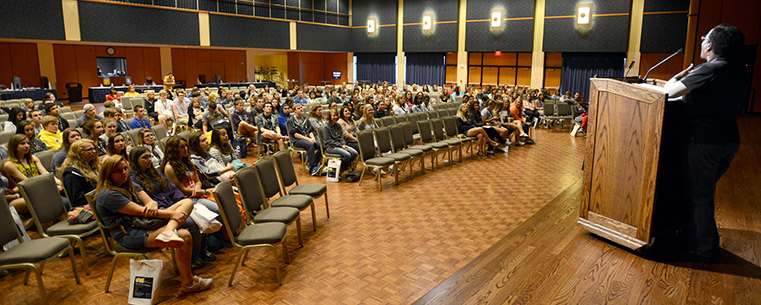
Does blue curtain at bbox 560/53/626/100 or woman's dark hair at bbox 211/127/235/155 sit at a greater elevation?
blue curtain at bbox 560/53/626/100

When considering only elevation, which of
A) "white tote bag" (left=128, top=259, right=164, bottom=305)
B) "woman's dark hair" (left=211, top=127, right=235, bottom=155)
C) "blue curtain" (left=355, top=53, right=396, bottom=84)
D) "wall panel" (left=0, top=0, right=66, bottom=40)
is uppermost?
"wall panel" (left=0, top=0, right=66, bottom=40)

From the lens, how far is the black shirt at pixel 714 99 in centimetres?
299

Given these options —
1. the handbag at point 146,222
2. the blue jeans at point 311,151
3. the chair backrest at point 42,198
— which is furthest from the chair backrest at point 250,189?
the blue jeans at point 311,151

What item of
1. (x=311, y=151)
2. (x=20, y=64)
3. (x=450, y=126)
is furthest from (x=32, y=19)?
(x=450, y=126)

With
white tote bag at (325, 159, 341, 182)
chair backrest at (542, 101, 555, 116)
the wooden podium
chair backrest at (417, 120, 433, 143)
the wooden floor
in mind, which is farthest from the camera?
chair backrest at (542, 101, 555, 116)

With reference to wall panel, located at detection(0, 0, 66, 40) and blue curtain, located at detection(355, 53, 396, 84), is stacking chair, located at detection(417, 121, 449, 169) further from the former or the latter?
blue curtain, located at detection(355, 53, 396, 84)

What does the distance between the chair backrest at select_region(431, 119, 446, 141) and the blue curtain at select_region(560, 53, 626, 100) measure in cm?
997

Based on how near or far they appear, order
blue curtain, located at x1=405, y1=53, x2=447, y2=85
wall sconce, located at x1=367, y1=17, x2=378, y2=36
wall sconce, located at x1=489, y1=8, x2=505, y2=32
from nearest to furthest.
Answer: wall sconce, located at x1=489, y1=8, x2=505, y2=32
blue curtain, located at x1=405, y1=53, x2=447, y2=85
wall sconce, located at x1=367, y1=17, x2=378, y2=36

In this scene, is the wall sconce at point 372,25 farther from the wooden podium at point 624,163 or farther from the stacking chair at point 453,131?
the wooden podium at point 624,163

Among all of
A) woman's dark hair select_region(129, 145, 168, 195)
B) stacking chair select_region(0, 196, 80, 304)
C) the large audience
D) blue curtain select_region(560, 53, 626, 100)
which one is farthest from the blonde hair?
blue curtain select_region(560, 53, 626, 100)

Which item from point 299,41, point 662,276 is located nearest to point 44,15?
point 299,41

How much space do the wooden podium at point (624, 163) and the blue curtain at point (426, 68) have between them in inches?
668

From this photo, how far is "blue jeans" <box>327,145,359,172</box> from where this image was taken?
6816 millimetres

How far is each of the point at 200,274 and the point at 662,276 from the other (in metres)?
3.59
